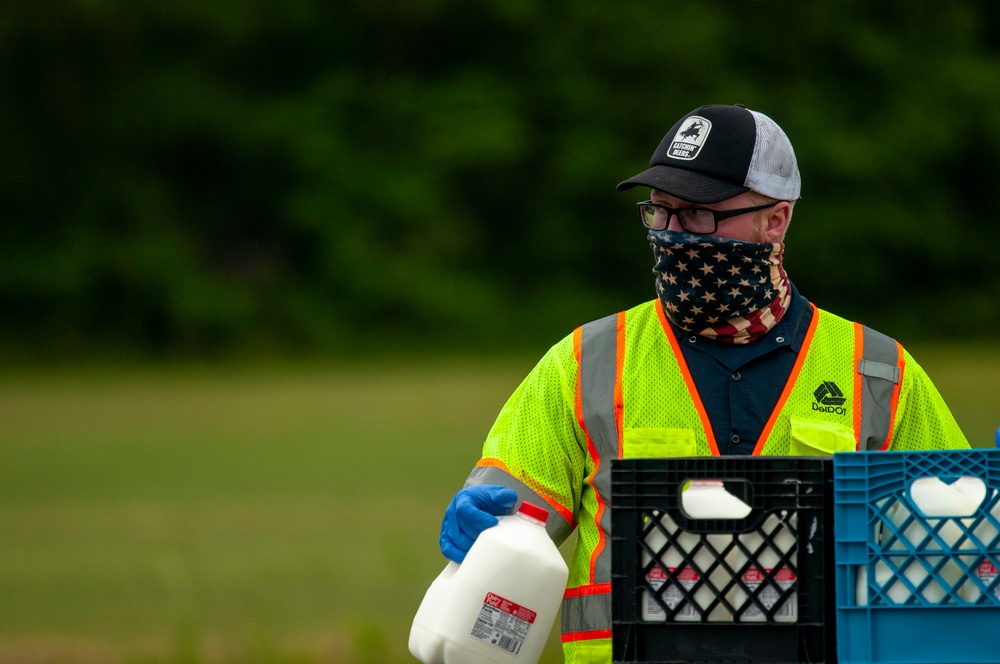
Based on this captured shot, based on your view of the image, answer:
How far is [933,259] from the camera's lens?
3288 cm

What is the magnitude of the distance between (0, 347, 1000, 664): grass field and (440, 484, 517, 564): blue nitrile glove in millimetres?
4420

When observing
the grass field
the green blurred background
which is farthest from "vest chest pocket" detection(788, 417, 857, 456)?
the green blurred background

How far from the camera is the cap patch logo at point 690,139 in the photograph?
3506 mm

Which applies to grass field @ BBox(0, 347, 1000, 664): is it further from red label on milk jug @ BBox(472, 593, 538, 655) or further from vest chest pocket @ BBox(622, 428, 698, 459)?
red label on milk jug @ BBox(472, 593, 538, 655)

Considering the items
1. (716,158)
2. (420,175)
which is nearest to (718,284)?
(716,158)

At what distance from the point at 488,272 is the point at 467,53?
5.27 meters

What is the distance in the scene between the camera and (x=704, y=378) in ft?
11.8

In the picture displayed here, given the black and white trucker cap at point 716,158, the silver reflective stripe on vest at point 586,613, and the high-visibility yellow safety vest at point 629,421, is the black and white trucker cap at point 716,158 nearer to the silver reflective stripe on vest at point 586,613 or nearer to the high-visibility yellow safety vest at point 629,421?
the high-visibility yellow safety vest at point 629,421

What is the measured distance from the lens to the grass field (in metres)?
9.05

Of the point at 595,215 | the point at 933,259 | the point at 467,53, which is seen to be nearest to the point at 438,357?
the point at 595,215

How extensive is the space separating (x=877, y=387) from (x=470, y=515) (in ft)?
3.34

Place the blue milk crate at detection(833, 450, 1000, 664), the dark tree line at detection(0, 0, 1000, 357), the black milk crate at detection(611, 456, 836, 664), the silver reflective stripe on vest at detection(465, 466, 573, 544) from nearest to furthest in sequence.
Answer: the blue milk crate at detection(833, 450, 1000, 664), the black milk crate at detection(611, 456, 836, 664), the silver reflective stripe on vest at detection(465, 466, 573, 544), the dark tree line at detection(0, 0, 1000, 357)

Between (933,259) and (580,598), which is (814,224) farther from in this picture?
(580,598)

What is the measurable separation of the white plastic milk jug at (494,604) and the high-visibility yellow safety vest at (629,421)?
0.20 metres
